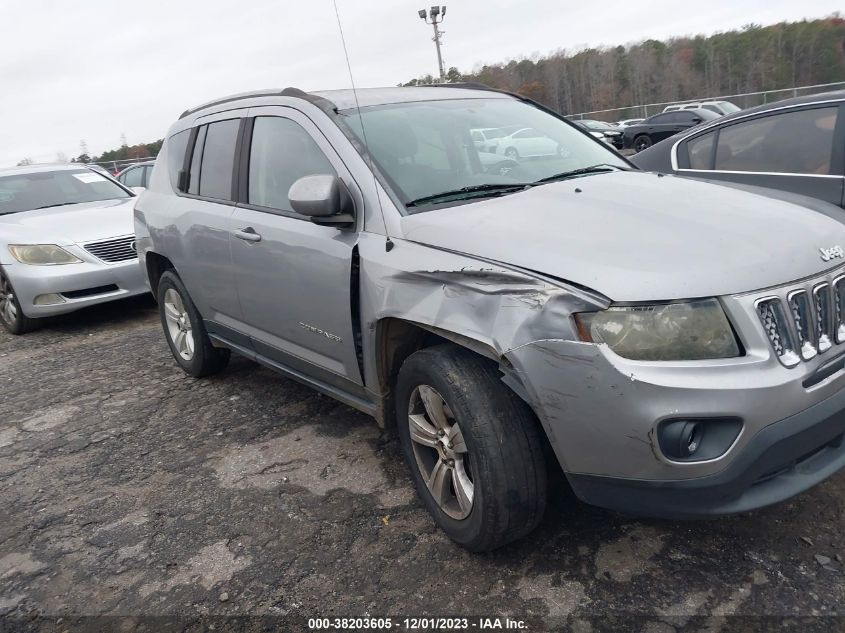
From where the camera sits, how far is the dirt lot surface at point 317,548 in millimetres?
2400

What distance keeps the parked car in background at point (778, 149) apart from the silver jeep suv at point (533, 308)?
1476 mm

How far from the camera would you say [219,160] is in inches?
162

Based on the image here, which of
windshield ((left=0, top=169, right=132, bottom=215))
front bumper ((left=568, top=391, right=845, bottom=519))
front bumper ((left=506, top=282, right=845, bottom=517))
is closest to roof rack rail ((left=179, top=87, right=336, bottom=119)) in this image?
front bumper ((left=506, top=282, right=845, bottom=517))

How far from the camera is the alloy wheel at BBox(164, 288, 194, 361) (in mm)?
4848

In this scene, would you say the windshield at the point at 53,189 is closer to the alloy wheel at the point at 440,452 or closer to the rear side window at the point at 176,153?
the rear side window at the point at 176,153

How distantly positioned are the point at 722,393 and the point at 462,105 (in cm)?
222

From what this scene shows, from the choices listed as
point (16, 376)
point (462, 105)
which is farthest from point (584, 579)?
point (16, 376)

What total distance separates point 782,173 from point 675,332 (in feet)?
10.1

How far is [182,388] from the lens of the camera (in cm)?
495

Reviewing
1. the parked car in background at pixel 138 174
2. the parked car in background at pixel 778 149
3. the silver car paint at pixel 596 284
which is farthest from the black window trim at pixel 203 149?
the parked car in background at pixel 138 174

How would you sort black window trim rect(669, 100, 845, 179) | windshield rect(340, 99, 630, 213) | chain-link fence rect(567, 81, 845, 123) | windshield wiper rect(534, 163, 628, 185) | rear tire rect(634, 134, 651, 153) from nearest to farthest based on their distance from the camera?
windshield rect(340, 99, 630, 213) < windshield wiper rect(534, 163, 628, 185) < black window trim rect(669, 100, 845, 179) < rear tire rect(634, 134, 651, 153) < chain-link fence rect(567, 81, 845, 123)

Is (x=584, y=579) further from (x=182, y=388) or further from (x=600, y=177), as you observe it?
(x=182, y=388)

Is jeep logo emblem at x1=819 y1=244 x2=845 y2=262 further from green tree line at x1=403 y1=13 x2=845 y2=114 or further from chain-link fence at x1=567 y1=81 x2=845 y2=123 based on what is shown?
green tree line at x1=403 y1=13 x2=845 y2=114

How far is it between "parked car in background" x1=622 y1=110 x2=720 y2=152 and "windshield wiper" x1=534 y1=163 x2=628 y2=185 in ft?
59.2
